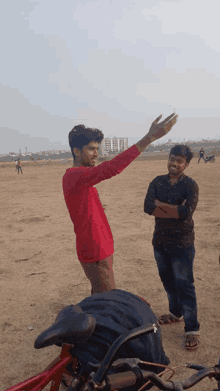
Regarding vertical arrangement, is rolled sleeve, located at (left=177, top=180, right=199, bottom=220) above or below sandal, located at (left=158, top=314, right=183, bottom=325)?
above

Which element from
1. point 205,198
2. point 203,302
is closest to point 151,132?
point 203,302

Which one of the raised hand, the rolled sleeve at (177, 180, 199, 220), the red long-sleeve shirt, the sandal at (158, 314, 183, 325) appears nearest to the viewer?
the raised hand

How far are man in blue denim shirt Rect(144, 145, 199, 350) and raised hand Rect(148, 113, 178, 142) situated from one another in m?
0.76

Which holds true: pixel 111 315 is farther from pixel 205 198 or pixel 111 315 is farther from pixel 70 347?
pixel 205 198

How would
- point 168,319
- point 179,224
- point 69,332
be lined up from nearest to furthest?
1. point 69,332
2. point 179,224
3. point 168,319

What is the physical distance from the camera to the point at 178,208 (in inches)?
112

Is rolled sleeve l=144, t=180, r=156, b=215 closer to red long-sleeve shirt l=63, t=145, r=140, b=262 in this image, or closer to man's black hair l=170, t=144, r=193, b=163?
man's black hair l=170, t=144, r=193, b=163

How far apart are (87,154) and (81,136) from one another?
15 centimetres

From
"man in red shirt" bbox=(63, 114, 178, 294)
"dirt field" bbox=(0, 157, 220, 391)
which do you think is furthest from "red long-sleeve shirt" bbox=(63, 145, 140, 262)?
"dirt field" bbox=(0, 157, 220, 391)

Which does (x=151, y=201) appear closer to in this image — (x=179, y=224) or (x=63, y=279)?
(x=179, y=224)

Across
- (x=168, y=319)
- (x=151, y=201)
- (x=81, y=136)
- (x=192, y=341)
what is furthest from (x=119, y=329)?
(x=168, y=319)

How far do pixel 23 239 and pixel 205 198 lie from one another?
7053 millimetres

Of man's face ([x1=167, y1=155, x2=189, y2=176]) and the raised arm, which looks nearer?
the raised arm

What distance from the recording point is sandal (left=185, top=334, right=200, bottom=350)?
2943 mm
